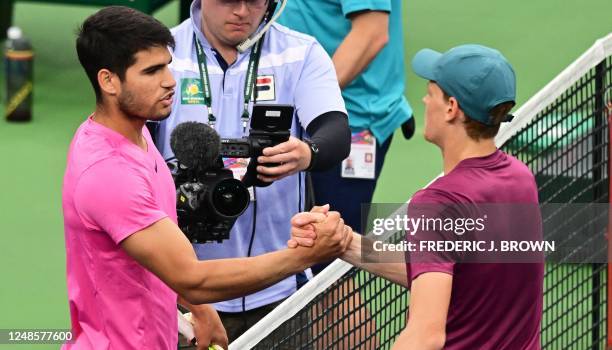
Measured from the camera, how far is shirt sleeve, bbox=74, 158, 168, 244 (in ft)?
13.4

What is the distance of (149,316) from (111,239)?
A: 271 millimetres

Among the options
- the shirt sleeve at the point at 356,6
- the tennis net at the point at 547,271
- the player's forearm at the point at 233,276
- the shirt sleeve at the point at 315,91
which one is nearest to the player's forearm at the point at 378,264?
the player's forearm at the point at 233,276

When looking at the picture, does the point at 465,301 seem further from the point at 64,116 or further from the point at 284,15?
the point at 64,116

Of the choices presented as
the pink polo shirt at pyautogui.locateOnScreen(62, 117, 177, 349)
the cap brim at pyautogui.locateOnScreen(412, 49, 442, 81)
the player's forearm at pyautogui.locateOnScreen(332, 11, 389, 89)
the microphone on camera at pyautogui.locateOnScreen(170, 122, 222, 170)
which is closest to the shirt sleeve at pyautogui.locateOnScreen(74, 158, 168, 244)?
the pink polo shirt at pyautogui.locateOnScreen(62, 117, 177, 349)

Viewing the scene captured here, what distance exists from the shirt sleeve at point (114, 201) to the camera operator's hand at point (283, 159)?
85 cm

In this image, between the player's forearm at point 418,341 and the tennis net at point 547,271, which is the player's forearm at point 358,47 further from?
the player's forearm at point 418,341

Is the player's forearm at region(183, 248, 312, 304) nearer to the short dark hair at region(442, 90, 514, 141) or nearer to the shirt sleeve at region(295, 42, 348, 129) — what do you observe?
the short dark hair at region(442, 90, 514, 141)

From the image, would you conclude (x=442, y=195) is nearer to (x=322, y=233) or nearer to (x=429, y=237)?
(x=429, y=237)

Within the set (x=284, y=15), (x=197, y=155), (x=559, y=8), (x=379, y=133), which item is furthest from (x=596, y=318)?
(x=559, y=8)

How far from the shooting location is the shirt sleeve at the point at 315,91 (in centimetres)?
534

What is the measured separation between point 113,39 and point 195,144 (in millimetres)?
510

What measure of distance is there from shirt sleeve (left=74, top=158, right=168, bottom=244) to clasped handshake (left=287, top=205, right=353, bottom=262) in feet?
1.65

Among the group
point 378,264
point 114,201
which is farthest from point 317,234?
point 114,201

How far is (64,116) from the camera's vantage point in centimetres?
1133
